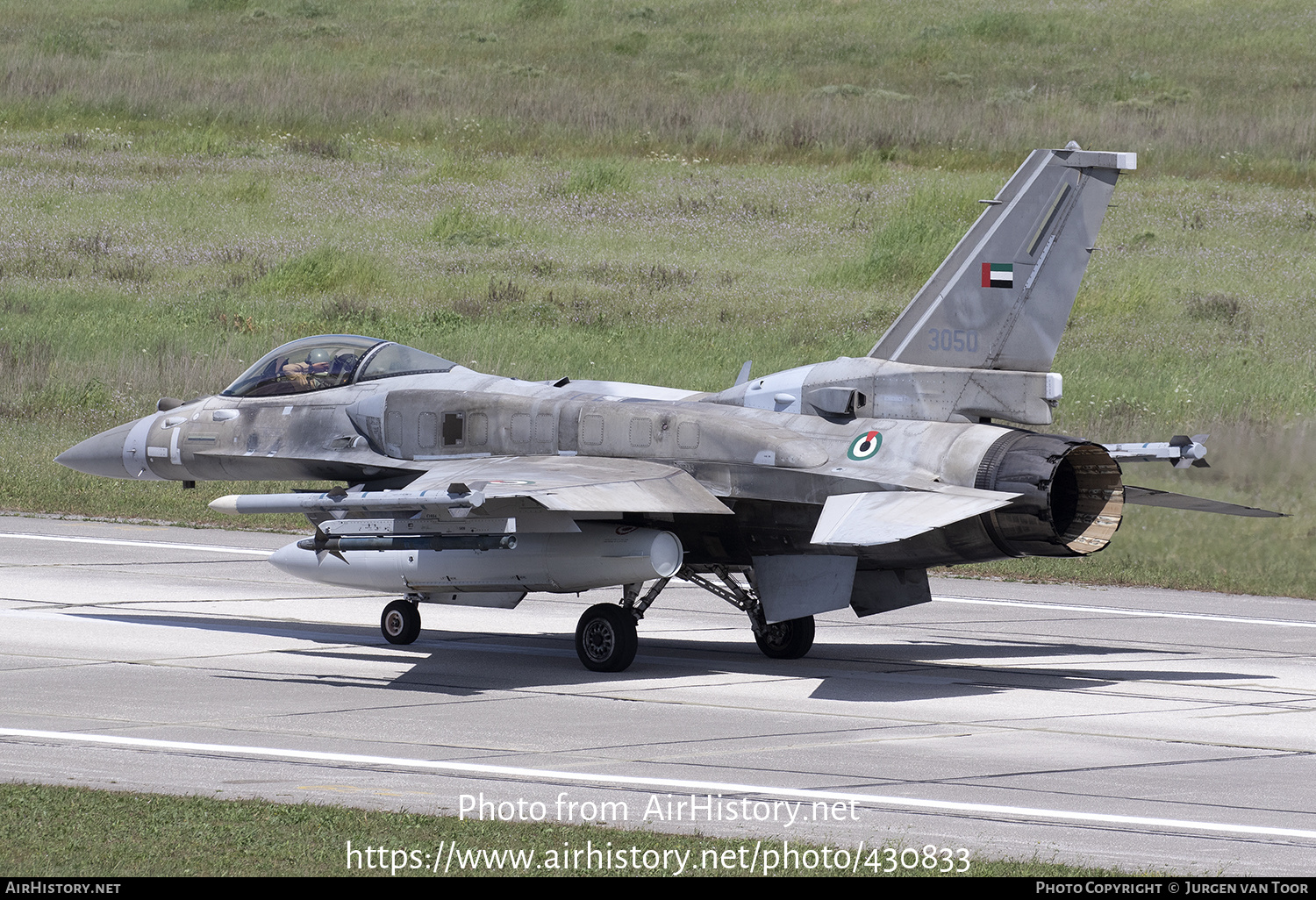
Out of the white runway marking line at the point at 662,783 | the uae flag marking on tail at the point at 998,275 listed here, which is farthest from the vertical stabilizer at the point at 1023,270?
the white runway marking line at the point at 662,783

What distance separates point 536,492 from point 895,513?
3.09 meters

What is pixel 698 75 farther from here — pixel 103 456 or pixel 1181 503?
pixel 1181 503

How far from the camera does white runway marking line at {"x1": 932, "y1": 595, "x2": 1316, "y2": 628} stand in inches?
727

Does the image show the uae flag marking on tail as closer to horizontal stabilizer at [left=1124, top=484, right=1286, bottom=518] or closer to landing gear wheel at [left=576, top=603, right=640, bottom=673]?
horizontal stabilizer at [left=1124, top=484, right=1286, bottom=518]

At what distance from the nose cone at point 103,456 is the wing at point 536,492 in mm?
2748

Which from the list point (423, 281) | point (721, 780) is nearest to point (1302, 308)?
point (423, 281)

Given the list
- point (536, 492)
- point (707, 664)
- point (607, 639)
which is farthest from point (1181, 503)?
point (536, 492)

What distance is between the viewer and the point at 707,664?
15742mm

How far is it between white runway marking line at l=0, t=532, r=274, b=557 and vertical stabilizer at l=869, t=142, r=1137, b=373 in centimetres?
1174

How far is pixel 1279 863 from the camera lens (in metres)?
8.88

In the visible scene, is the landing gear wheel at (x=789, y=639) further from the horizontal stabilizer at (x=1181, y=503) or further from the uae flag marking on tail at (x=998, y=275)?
the uae flag marking on tail at (x=998, y=275)

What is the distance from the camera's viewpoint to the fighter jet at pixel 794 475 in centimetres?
1369

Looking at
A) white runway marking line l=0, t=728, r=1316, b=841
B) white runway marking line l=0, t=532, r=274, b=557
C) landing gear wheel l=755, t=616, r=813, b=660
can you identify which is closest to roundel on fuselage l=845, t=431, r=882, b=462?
landing gear wheel l=755, t=616, r=813, b=660
